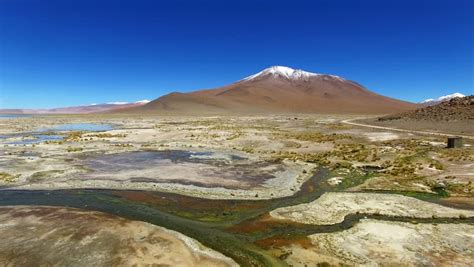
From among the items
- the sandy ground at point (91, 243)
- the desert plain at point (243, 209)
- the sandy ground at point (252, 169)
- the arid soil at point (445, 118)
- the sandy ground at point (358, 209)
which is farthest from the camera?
the arid soil at point (445, 118)

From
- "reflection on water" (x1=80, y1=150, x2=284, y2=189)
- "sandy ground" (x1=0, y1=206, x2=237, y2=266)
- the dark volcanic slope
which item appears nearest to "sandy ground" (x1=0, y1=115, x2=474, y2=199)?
"reflection on water" (x1=80, y1=150, x2=284, y2=189)

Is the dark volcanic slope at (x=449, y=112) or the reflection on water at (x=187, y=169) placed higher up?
the dark volcanic slope at (x=449, y=112)

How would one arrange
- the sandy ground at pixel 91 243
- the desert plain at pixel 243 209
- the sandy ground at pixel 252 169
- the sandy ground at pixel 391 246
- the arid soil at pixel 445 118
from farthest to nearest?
the arid soil at pixel 445 118, the sandy ground at pixel 252 169, the desert plain at pixel 243 209, the sandy ground at pixel 391 246, the sandy ground at pixel 91 243

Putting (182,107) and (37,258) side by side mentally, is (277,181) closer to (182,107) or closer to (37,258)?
(37,258)

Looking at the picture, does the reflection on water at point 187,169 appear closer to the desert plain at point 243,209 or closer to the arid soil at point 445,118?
the desert plain at point 243,209

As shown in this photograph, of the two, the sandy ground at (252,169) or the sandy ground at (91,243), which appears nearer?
the sandy ground at (91,243)

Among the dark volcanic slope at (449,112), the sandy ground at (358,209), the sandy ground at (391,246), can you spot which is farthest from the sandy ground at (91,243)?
the dark volcanic slope at (449,112)

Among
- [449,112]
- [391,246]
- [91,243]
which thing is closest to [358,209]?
[391,246]

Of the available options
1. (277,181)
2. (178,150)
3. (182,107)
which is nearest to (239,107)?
(182,107)
